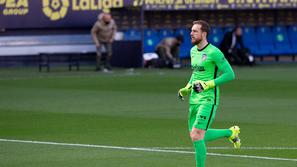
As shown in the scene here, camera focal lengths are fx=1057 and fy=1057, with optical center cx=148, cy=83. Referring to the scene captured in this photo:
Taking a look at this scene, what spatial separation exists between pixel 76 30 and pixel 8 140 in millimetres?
25422

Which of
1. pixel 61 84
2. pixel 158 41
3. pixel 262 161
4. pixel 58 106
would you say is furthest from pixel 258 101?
pixel 158 41

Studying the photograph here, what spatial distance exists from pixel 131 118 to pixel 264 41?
77.4 ft

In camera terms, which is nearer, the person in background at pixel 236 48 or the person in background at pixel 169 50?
the person in background at pixel 169 50

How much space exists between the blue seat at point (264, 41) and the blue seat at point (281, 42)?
187 mm

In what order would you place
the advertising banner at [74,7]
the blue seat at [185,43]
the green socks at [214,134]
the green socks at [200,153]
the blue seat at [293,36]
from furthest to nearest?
the blue seat at [293,36] < the blue seat at [185,43] < the advertising banner at [74,7] < the green socks at [214,134] < the green socks at [200,153]

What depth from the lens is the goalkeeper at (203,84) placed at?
12664mm

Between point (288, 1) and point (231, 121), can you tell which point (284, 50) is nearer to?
point (288, 1)

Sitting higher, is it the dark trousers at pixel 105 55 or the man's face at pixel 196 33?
the man's face at pixel 196 33

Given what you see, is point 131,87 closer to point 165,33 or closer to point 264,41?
point 165,33

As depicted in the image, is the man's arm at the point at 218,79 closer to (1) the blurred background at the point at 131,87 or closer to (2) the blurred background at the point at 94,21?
(1) the blurred background at the point at 131,87

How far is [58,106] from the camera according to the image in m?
23.6

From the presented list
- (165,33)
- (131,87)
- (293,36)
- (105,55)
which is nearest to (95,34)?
(105,55)

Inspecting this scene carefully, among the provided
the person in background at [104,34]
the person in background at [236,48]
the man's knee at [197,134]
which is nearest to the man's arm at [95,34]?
the person in background at [104,34]

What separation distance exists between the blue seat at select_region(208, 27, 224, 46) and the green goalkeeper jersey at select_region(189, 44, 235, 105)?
29483 millimetres
